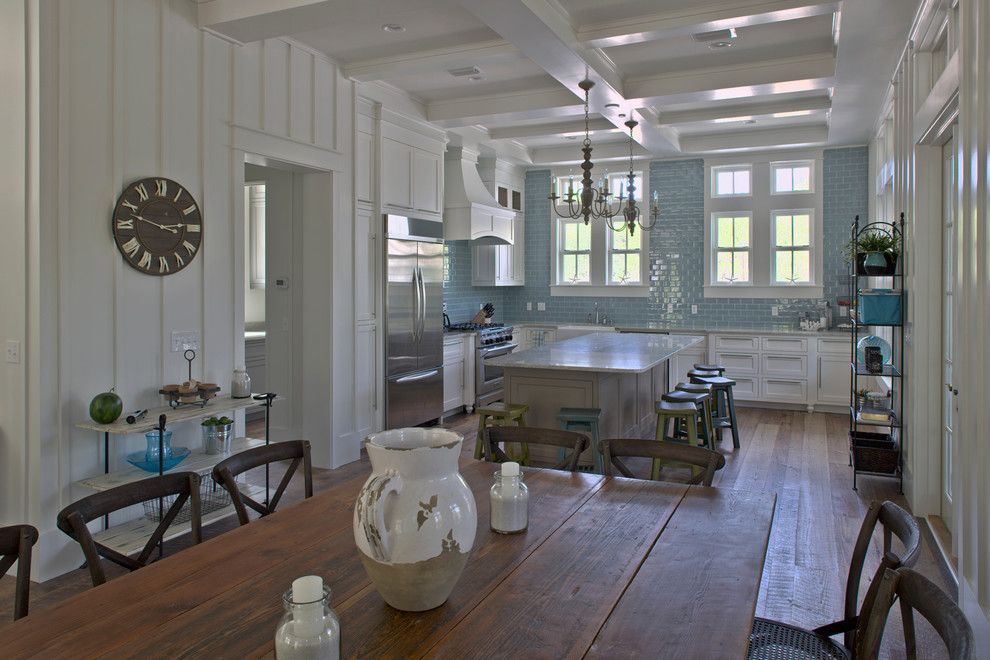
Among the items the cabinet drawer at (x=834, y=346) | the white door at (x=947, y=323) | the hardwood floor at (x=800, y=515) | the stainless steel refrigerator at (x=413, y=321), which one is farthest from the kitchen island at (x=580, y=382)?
the cabinet drawer at (x=834, y=346)

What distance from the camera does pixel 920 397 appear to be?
4.45m

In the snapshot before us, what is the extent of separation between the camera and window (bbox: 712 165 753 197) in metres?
8.93

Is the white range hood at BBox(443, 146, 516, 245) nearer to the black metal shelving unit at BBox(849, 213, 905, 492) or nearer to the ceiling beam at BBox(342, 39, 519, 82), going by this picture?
the ceiling beam at BBox(342, 39, 519, 82)

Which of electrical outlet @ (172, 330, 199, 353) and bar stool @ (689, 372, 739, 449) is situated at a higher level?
electrical outlet @ (172, 330, 199, 353)

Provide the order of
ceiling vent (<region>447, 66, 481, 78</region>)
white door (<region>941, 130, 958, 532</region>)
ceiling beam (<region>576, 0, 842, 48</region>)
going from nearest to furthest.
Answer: white door (<region>941, 130, 958, 532</region>)
ceiling beam (<region>576, 0, 842, 48</region>)
ceiling vent (<region>447, 66, 481, 78</region>)

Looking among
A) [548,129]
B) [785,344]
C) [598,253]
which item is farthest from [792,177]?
[548,129]

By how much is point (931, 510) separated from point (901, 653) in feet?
6.10

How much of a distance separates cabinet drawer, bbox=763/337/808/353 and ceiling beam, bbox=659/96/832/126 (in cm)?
253

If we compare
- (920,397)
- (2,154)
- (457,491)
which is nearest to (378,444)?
(457,491)

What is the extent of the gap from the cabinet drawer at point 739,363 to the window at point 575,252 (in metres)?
2.13

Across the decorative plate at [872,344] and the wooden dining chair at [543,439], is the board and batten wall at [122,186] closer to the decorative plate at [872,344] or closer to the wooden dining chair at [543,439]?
the wooden dining chair at [543,439]

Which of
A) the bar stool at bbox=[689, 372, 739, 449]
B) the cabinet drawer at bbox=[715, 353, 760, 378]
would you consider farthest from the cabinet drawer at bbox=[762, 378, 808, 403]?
the bar stool at bbox=[689, 372, 739, 449]

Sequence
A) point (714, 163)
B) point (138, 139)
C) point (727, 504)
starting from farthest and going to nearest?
point (714, 163) → point (138, 139) → point (727, 504)

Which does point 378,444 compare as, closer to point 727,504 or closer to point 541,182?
point 727,504
